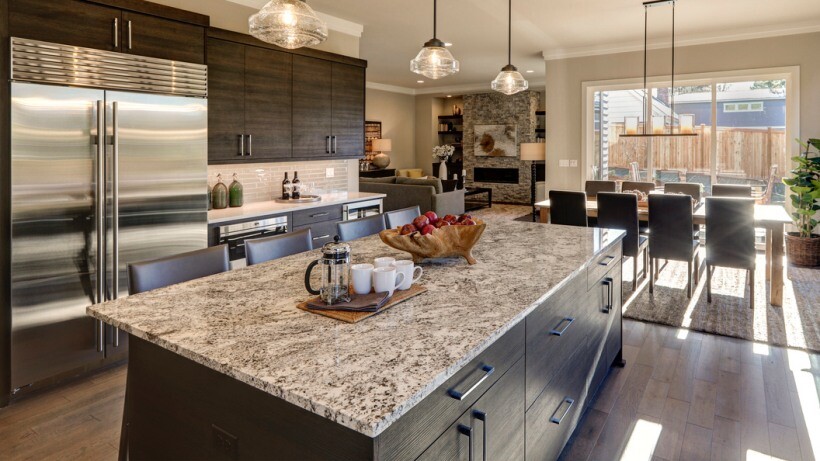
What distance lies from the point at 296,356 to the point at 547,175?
6877 millimetres

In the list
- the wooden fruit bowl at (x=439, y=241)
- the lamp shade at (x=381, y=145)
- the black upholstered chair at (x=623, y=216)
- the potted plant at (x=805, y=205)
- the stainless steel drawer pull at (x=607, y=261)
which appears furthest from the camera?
the lamp shade at (x=381, y=145)

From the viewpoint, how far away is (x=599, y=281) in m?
2.53

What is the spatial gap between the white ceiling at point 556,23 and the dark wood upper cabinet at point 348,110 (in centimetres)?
64

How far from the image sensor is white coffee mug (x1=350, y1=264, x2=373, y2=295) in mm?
1600

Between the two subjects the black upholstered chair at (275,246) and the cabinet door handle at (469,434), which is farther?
the black upholstered chair at (275,246)

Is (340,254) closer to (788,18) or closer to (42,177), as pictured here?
(42,177)

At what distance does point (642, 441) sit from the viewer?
2309mm

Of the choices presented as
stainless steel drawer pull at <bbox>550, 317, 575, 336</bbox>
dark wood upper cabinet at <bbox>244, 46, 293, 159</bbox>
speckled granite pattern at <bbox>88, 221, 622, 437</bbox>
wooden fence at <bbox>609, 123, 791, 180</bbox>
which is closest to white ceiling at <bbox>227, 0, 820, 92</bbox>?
dark wood upper cabinet at <bbox>244, 46, 293, 159</bbox>

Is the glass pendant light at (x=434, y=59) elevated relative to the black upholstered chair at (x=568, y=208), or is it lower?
elevated

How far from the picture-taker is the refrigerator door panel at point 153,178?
2.96 m

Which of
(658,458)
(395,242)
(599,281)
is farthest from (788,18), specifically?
(395,242)

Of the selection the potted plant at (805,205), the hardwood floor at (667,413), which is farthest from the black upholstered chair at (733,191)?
the hardwood floor at (667,413)

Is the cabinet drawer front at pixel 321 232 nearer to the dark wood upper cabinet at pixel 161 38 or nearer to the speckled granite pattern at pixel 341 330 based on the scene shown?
the dark wood upper cabinet at pixel 161 38

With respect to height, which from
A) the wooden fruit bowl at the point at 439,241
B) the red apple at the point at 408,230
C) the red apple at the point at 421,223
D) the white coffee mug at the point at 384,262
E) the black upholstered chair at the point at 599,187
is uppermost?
the black upholstered chair at the point at 599,187
